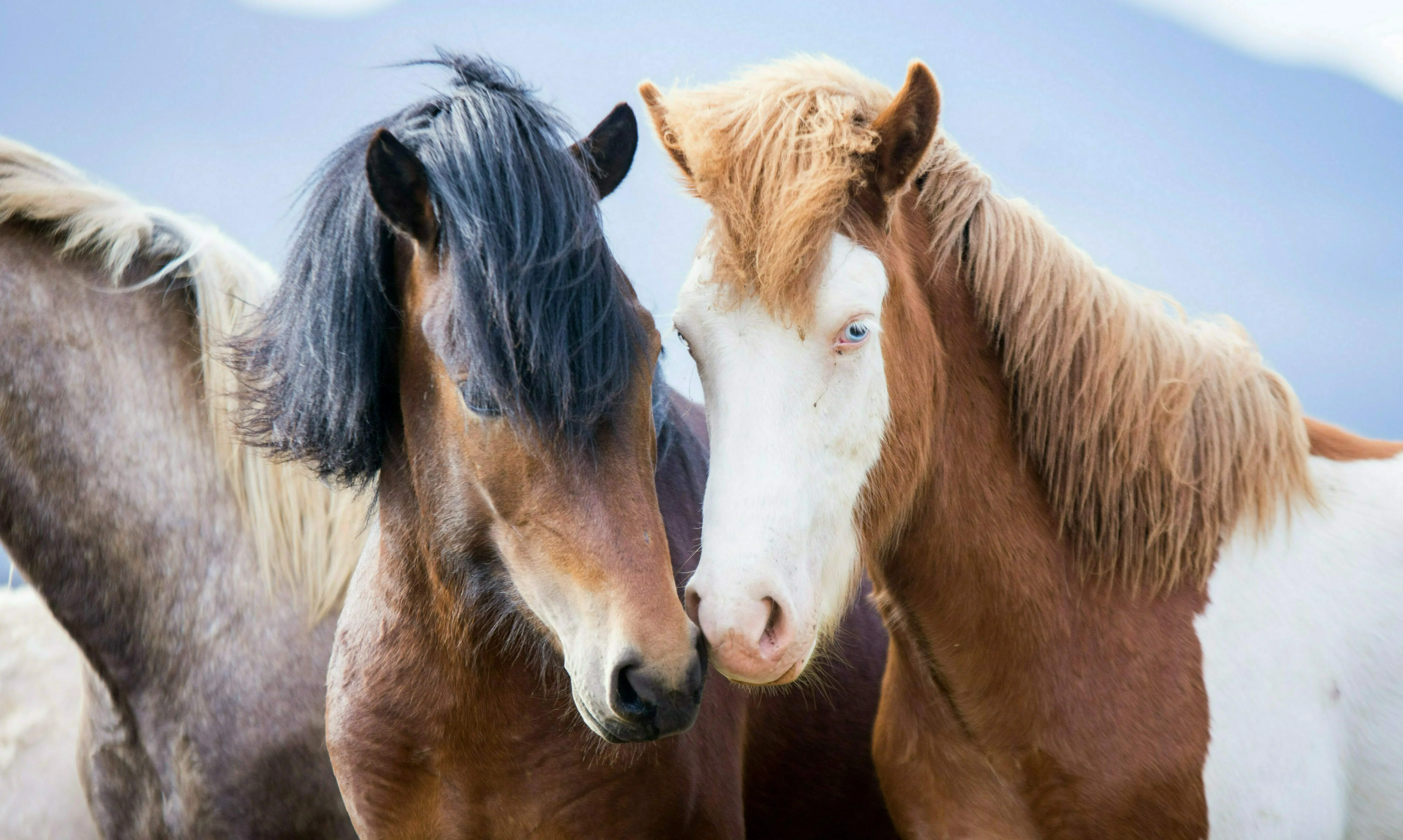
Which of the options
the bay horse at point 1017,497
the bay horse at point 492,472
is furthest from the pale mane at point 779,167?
the bay horse at point 492,472

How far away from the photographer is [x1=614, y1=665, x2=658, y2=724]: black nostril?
1.90m

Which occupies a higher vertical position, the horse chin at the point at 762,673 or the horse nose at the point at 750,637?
the horse nose at the point at 750,637

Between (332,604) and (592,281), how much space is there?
1.76 meters

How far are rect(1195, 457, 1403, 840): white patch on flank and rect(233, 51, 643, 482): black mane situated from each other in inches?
59.5

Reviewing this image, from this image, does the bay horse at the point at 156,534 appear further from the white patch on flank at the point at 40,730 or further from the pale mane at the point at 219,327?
the white patch on flank at the point at 40,730

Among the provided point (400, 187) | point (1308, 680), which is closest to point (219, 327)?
point (400, 187)

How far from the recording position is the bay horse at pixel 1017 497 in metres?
2.16

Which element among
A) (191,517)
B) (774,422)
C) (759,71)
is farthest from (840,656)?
(191,517)

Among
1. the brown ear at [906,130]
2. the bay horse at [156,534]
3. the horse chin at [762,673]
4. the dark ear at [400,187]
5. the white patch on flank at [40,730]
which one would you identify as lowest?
the white patch on flank at [40,730]

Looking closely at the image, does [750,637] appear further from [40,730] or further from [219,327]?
[40,730]

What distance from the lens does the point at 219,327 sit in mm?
3402

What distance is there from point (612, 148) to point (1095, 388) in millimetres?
1287

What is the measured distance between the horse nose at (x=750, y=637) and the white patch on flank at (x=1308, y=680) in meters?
1.03

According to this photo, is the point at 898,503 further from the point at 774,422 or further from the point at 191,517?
the point at 191,517
